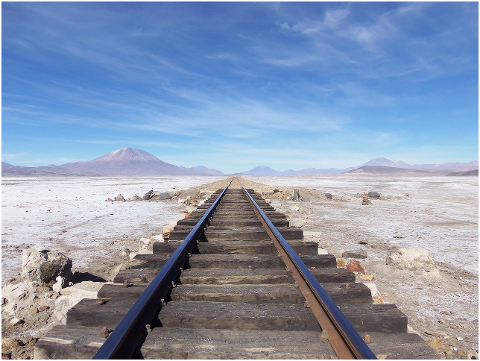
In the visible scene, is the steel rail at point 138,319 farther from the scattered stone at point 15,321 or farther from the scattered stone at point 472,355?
the scattered stone at point 472,355

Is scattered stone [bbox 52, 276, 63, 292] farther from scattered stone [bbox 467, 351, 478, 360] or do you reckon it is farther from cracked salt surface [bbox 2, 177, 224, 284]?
scattered stone [bbox 467, 351, 478, 360]

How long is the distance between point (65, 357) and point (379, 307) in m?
2.33

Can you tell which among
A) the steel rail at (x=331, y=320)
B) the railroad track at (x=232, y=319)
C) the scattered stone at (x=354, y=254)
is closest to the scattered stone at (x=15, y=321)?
the railroad track at (x=232, y=319)

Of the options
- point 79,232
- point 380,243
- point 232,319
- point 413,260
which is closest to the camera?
point 232,319

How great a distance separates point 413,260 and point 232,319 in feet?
13.6

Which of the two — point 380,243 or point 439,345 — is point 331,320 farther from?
point 380,243

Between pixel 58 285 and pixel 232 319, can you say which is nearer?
pixel 232 319

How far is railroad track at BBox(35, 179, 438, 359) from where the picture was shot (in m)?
1.95

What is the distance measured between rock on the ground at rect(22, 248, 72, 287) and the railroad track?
1.55 m

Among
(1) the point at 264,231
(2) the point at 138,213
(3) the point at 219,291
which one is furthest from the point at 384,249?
(2) the point at 138,213

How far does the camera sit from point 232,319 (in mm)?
2277

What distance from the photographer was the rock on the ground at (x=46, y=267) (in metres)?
4.08

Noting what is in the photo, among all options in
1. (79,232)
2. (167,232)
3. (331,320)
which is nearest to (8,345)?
(167,232)

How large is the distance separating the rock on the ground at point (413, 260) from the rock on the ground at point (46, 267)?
5.28 meters
